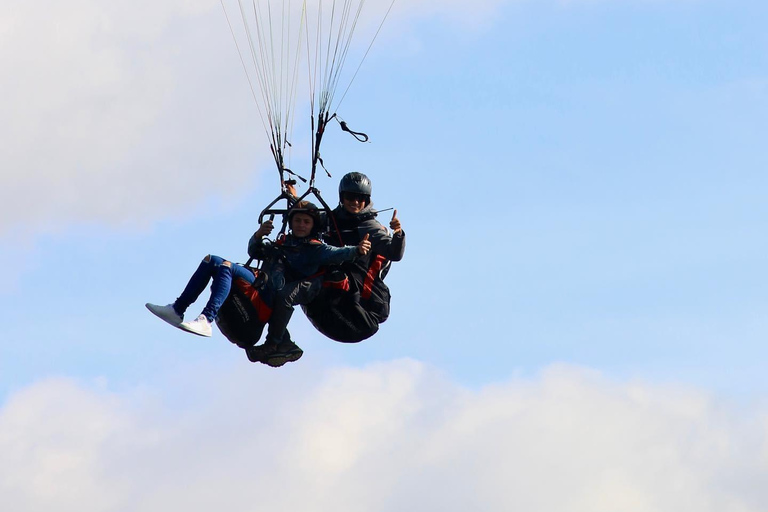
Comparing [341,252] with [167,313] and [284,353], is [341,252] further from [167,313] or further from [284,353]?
[167,313]

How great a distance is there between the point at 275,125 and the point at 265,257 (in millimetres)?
1703

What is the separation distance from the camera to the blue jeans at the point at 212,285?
2500 cm

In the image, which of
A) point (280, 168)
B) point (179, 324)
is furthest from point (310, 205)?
point (179, 324)

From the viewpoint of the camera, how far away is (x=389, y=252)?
2586cm

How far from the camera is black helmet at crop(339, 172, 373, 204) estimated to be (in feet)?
85.5

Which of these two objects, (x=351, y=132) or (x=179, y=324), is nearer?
(x=179, y=324)

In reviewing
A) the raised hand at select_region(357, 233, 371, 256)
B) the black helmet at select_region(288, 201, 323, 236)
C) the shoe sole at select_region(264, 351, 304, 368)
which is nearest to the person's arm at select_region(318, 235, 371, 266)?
the raised hand at select_region(357, 233, 371, 256)

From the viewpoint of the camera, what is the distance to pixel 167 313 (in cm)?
2489

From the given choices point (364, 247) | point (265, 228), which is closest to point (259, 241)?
point (265, 228)

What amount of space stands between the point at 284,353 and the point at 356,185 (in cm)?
232

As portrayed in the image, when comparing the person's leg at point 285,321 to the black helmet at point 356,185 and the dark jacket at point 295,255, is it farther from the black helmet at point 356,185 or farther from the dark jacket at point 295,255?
the black helmet at point 356,185

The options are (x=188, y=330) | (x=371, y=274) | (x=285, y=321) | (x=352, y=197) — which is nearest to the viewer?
(x=188, y=330)

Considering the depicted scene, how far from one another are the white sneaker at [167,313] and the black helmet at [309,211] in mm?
1823

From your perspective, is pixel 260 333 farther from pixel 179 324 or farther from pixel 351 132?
pixel 351 132
